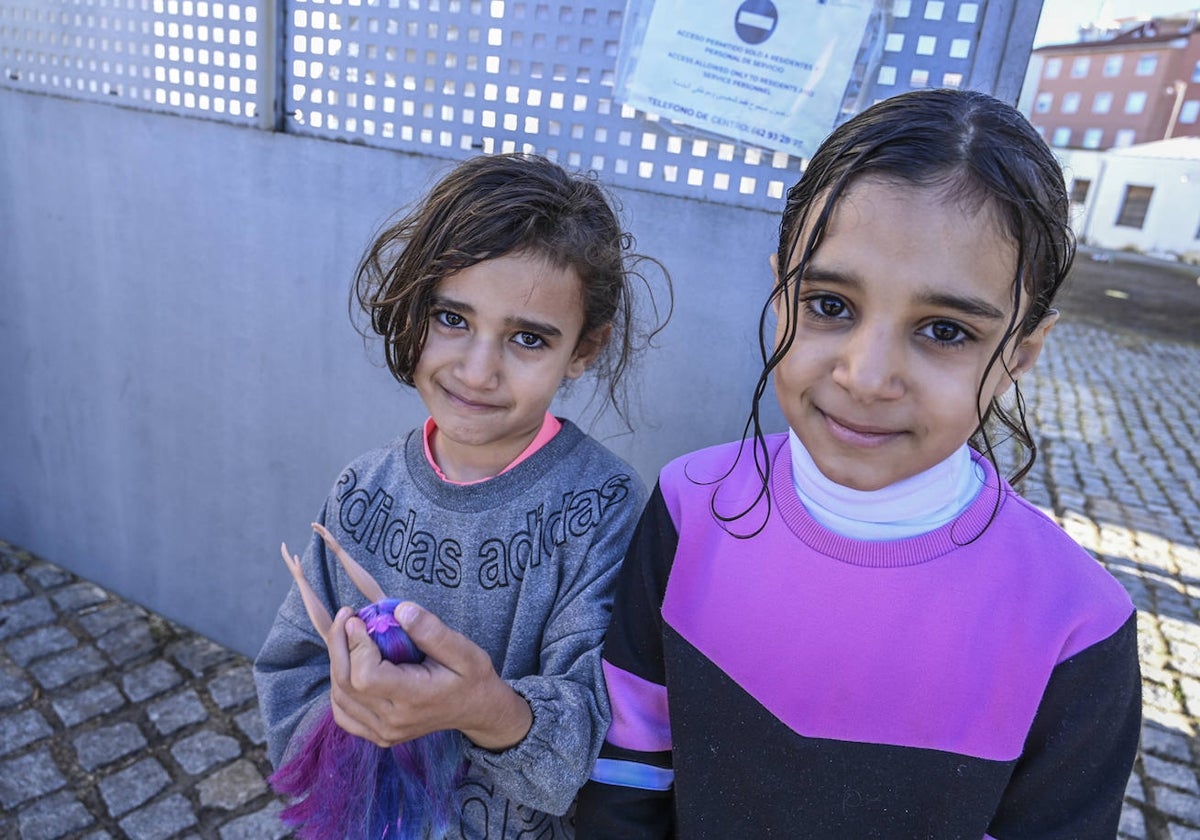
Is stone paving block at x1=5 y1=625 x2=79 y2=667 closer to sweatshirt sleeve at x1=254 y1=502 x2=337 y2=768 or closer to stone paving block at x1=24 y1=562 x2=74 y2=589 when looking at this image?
stone paving block at x1=24 y1=562 x2=74 y2=589

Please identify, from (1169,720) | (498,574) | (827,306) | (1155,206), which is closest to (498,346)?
(498,574)

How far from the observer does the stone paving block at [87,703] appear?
9.31 feet

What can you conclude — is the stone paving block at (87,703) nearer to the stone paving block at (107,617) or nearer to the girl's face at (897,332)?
the stone paving block at (107,617)

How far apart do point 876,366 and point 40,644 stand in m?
3.33

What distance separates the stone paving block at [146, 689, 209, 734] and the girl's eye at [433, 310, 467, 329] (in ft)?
7.08

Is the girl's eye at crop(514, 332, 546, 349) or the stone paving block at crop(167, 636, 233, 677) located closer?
the girl's eye at crop(514, 332, 546, 349)

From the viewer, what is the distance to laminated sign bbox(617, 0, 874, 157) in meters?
1.73

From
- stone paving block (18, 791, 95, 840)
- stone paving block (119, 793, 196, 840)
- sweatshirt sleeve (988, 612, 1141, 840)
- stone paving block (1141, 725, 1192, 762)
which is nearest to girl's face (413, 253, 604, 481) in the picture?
sweatshirt sleeve (988, 612, 1141, 840)

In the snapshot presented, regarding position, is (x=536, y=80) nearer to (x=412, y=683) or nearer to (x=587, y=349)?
(x=587, y=349)

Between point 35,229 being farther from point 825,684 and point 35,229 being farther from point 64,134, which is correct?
point 825,684

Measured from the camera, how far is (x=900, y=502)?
1.19 m

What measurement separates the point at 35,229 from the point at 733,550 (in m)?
3.08

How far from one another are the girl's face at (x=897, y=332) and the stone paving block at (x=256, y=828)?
7.18 feet

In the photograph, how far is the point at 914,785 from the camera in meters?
1.19
